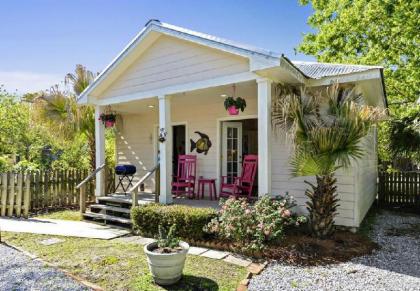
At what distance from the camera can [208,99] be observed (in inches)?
317

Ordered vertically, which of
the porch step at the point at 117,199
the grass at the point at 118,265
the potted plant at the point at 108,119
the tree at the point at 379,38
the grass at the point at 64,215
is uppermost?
the tree at the point at 379,38

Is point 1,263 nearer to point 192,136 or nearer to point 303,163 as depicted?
point 303,163

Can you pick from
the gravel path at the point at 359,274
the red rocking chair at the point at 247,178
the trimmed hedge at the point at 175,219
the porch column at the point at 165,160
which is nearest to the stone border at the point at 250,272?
the gravel path at the point at 359,274

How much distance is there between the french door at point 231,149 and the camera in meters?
8.52

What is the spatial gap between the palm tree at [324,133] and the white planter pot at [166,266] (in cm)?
244

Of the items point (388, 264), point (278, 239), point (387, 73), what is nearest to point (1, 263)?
point (278, 239)

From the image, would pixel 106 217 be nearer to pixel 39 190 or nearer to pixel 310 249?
pixel 39 190

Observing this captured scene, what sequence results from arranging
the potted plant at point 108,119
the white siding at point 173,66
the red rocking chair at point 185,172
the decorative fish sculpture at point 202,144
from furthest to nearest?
the decorative fish sculpture at point 202,144 → the red rocking chair at point 185,172 → the potted plant at point 108,119 → the white siding at point 173,66

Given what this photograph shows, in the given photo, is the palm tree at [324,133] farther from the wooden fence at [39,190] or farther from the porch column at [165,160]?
the wooden fence at [39,190]

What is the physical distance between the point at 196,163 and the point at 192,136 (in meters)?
0.79

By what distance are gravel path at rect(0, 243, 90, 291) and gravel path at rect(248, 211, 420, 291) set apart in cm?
230

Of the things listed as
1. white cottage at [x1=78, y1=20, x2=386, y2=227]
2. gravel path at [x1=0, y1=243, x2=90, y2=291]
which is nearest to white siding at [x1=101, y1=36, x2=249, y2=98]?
white cottage at [x1=78, y1=20, x2=386, y2=227]

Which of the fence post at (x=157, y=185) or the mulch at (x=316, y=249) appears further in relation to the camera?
the fence post at (x=157, y=185)

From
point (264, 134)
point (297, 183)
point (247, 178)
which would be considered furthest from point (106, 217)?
point (297, 183)
